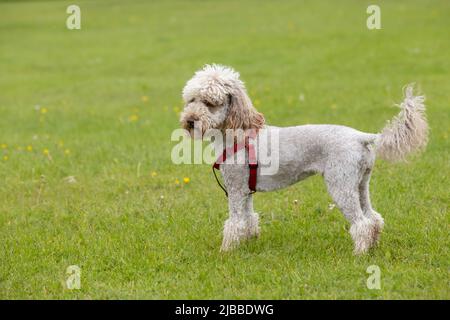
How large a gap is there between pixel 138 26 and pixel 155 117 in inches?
536

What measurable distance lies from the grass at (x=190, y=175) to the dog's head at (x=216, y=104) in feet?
4.01

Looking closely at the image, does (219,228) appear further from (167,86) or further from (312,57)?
(312,57)

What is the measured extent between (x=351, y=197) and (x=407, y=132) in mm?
729

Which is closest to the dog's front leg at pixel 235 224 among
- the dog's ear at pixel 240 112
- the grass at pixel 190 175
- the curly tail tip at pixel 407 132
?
the grass at pixel 190 175

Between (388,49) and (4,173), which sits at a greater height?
(388,49)

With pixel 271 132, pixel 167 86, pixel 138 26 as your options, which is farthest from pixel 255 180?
pixel 138 26

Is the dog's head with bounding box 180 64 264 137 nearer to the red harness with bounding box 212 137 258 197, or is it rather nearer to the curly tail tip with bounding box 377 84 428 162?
the red harness with bounding box 212 137 258 197

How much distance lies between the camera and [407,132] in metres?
5.73

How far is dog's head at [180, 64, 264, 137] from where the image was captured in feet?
19.7

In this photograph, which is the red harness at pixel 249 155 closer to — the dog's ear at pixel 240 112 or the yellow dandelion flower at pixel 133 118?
the dog's ear at pixel 240 112

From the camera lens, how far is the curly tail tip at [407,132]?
5.73m

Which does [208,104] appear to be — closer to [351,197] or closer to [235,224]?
[235,224]

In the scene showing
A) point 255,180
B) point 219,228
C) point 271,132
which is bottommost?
point 219,228
